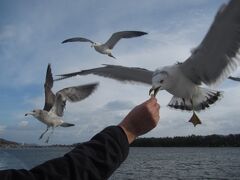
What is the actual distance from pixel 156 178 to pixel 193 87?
24347 mm

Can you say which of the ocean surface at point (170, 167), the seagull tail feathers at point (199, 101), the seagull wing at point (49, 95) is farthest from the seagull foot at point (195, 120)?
the ocean surface at point (170, 167)

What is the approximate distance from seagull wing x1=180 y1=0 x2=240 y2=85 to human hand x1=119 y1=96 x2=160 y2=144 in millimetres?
2729

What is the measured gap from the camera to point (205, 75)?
5.23 m

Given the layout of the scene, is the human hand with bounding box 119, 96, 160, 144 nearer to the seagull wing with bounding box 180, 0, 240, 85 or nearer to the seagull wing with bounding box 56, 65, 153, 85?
the seagull wing with bounding box 180, 0, 240, 85

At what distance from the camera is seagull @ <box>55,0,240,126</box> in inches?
168

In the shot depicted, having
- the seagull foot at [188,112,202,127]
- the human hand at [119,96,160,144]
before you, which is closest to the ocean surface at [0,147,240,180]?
the seagull foot at [188,112,202,127]

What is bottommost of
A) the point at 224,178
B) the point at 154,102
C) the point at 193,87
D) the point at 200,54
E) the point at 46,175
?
the point at 224,178

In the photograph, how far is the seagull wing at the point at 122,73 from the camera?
538 cm

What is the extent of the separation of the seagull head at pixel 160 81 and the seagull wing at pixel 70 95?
2.08 metres

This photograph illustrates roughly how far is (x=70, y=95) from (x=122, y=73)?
172cm

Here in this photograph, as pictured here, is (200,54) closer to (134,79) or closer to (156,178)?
(134,79)

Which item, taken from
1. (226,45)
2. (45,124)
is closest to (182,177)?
(45,124)

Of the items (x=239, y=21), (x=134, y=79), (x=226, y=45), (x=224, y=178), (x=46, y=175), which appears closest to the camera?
(x=46, y=175)

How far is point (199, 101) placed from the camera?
5.37 meters
